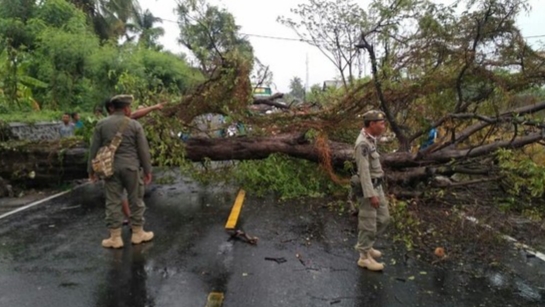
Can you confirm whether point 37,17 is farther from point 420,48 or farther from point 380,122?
point 380,122

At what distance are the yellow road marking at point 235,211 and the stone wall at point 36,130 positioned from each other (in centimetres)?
578

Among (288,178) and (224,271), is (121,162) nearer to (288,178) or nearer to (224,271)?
(224,271)

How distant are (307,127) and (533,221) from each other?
376 centimetres

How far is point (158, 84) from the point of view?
26.4 feet

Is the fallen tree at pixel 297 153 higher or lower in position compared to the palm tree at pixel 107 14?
lower

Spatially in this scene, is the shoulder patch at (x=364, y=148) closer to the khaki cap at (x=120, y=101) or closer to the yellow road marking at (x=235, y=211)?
the yellow road marking at (x=235, y=211)

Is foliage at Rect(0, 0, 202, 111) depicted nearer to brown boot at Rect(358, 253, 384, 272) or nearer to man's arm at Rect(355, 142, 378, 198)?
man's arm at Rect(355, 142, 378, 198)

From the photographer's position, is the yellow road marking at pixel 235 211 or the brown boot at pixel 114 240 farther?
the yellow road marking at pixel 235 211

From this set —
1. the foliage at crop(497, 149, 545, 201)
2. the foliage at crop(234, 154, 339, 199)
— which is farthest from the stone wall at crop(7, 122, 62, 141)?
the foliage at crop(497, 149, 545, 201)

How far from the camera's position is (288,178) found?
25.7 ft

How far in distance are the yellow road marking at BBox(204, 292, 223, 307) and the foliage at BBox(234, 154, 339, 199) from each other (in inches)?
150

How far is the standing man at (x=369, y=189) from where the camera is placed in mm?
4289

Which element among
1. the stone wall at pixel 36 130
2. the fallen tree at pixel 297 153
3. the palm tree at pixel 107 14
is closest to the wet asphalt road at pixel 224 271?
the fallen tree at pixel 297 153

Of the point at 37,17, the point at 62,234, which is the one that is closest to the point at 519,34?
the point at 62,234
